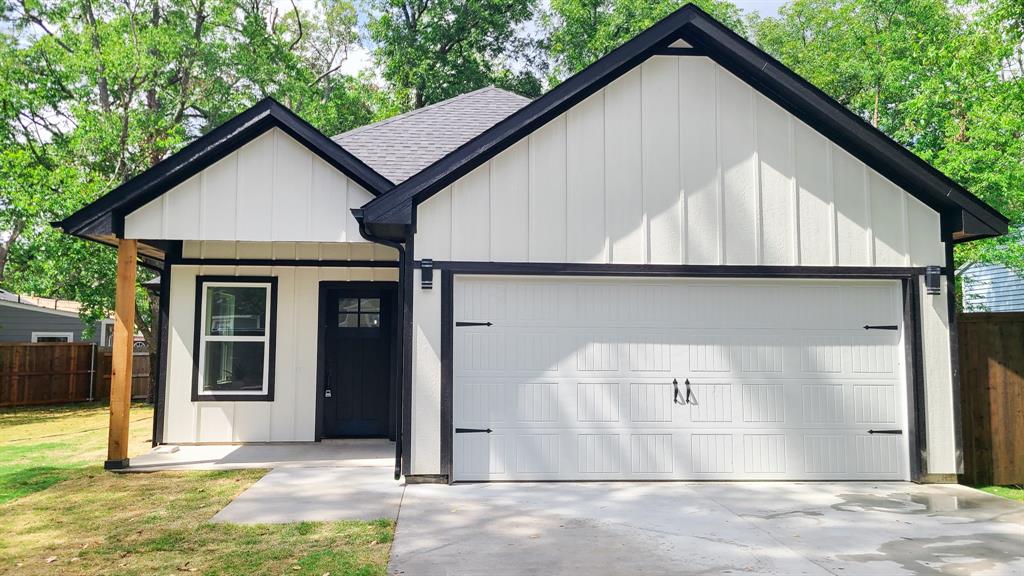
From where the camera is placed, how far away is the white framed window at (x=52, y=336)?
2032 centimetres

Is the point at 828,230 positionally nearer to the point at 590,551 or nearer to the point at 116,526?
the point at 590,551

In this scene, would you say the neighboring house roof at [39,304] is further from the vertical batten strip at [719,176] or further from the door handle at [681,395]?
the vertical batten strip at [719,176]

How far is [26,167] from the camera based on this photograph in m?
15.8

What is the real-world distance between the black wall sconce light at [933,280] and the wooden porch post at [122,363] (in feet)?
28.0

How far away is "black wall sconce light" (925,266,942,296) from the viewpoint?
282 inches

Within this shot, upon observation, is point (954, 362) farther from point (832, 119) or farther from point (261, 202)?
point (261, 202)

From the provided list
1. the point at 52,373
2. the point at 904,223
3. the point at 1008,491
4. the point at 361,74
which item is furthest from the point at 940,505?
the point at 361,74

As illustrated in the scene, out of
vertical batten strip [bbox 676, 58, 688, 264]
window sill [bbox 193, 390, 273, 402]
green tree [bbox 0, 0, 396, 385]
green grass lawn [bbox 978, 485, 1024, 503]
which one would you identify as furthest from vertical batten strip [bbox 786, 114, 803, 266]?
green tree [bbox 0, 0, 396, 385]

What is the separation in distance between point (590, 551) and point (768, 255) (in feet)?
13.0

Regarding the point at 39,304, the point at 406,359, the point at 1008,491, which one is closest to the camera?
the point at 406,359

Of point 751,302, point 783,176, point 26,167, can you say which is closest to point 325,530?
point 751,302

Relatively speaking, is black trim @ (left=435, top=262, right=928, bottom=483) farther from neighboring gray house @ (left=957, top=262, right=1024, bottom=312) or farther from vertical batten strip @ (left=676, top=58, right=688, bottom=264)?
neighboring gray house @ (left=957, top=262, right=1024, bottom=312)

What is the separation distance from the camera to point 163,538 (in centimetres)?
491

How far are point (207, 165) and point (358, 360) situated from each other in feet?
11.0
